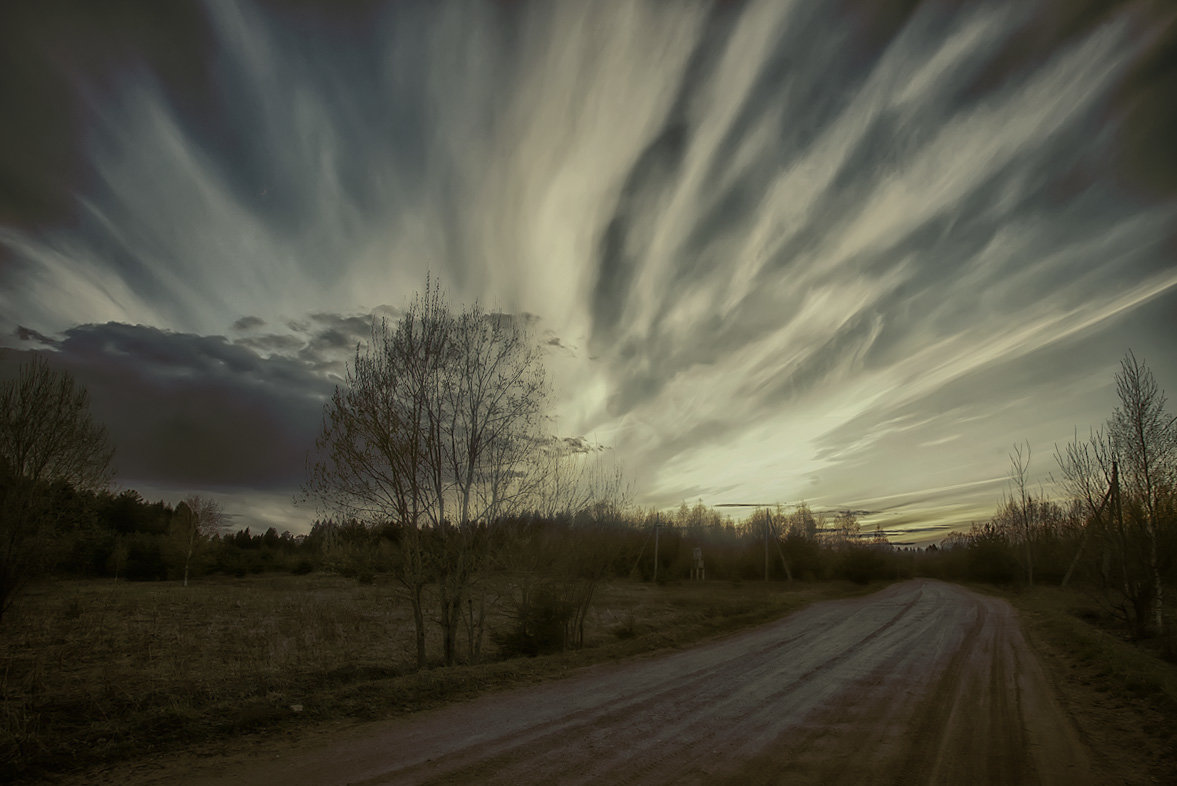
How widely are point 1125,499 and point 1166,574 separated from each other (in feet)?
9.81

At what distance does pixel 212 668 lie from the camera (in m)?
13.7

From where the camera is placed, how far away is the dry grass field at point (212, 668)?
22.5 feet

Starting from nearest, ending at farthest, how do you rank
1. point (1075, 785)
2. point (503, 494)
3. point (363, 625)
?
point (1075, 785)
point (503, 494)
point (363, 625)

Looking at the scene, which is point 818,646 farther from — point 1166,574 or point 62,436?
point 62,436

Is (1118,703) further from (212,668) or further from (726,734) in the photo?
(212,668)

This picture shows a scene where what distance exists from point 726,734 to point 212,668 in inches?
507

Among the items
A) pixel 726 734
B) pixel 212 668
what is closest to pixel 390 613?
pixel 212 668

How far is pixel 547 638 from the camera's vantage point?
15117 mm

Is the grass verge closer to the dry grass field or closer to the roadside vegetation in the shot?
the roadside vegetation

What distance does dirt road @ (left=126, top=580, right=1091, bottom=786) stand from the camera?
19.2 ft

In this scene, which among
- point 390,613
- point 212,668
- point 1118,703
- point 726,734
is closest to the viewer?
point 726,734

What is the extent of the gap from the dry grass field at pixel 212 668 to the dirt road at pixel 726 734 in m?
1.10

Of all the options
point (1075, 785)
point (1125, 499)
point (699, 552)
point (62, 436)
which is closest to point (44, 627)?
point (62, 436)

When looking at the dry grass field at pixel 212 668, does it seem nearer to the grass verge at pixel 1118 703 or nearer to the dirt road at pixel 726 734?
the dirt road at pixel 726 734
